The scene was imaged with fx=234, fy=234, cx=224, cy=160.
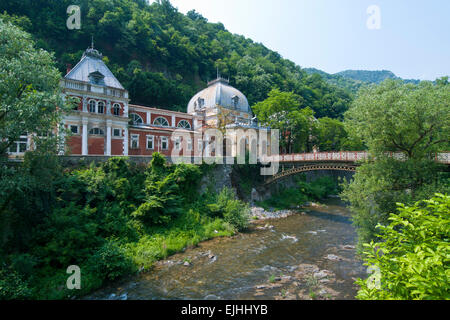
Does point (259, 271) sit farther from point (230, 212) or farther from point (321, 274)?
point (230, 212)

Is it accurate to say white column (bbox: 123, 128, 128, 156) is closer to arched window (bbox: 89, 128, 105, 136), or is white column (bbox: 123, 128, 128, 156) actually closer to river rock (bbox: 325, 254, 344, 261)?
arched window (bbox: 89, 128, 105, 136)

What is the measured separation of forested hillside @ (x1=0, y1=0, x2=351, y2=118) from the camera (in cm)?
4500

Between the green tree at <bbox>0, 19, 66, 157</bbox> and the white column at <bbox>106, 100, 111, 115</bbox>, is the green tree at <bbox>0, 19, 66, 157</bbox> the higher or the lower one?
the lower one

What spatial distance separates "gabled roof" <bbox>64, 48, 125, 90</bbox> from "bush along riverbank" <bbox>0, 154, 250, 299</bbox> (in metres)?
14.2

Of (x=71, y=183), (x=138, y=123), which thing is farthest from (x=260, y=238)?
(x=138, y=123)

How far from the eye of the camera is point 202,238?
61.4 ft

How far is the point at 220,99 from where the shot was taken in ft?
140

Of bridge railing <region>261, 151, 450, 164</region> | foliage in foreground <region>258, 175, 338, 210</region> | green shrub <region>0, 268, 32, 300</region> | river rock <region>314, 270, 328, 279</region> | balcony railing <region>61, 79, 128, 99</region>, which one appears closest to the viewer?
green shrub <region>0, 268, 32, 300</region>

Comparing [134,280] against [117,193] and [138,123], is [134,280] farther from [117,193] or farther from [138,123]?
[138,123]

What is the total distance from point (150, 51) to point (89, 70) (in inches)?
1334

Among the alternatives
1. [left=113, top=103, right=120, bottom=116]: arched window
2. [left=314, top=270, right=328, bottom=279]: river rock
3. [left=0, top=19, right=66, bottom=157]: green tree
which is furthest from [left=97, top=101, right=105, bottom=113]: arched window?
[left=314, top=270, right=328, bottom=279]: river rock

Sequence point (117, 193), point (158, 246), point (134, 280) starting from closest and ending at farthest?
point (134, 280) < point (158, 246) < point (117, 193)

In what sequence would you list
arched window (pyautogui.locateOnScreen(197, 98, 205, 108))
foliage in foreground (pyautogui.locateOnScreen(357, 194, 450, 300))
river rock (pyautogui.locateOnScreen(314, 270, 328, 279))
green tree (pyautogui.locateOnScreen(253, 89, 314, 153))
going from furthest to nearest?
arched window (pyautogui.locateOnScreen(197, 98, 205, 108))
green tree (pyautogui.locateOnScreen(253, 89, 314, 153))
river rock (pyautogui.locateOnScreen(314, 270, 328, 279))
foliage in foreground (pyautogui.locateOnScreen(357, 194, 450, 300))
